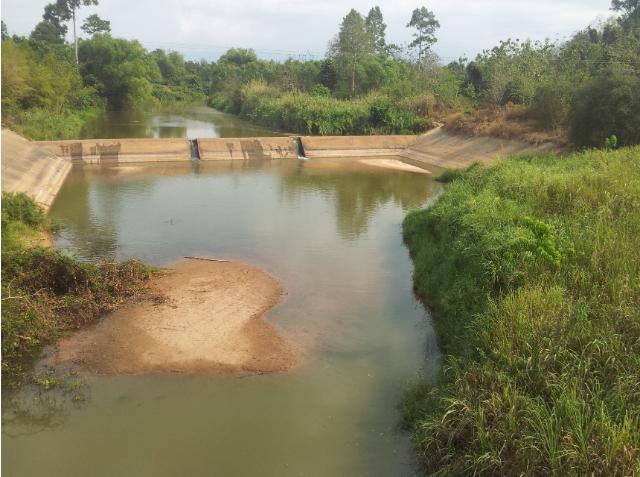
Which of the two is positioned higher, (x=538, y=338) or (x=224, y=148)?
(x=224, y=148)

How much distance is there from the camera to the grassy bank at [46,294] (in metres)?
7.43

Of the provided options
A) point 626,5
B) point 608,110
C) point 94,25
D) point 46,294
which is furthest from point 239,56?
point 46,294

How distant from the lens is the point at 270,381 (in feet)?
23.2

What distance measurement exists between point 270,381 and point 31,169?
48.2 feet

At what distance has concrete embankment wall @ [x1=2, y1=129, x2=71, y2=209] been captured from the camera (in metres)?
15.7

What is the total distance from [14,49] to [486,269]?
30.9 metres

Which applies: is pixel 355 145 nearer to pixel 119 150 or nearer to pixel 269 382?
pixel 119 150

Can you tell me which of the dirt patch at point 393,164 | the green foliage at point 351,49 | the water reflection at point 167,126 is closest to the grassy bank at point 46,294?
the dirt patch at point 393,164

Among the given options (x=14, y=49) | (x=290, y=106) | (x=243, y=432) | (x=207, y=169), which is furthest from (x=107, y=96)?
(x=243, y=432)

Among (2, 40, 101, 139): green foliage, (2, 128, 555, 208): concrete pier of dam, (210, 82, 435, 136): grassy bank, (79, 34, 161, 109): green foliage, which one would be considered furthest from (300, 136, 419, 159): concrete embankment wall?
(79, 34, 161, 109): green foliage

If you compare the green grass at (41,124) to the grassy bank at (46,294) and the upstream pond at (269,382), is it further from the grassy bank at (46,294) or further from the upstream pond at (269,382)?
the grassy bank at (46,294)

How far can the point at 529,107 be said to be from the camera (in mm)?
24047

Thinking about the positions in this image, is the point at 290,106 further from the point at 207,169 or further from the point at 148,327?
the point at 148,327

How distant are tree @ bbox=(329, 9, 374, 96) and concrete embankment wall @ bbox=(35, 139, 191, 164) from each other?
63.4 ft
